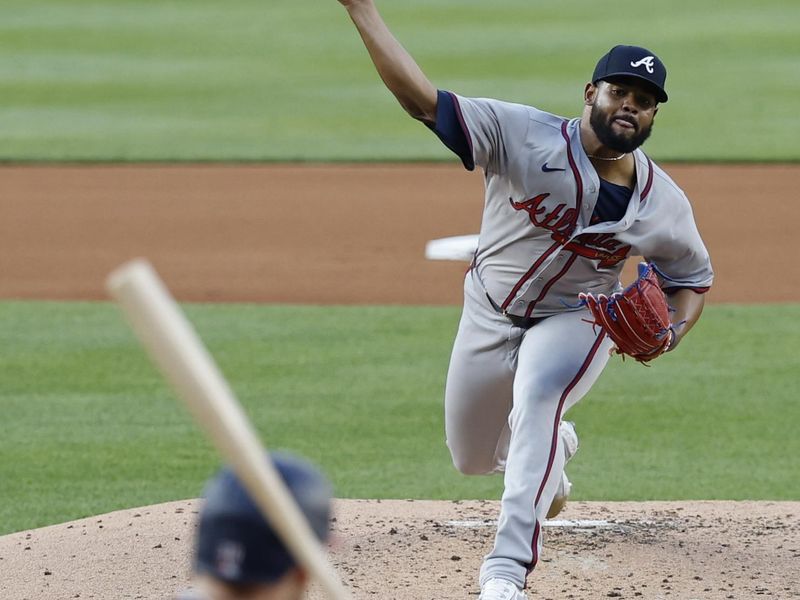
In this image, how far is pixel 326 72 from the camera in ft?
77.3

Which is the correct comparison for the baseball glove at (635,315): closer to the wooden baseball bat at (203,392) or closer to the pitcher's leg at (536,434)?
the pitcher's leg at (536,434)

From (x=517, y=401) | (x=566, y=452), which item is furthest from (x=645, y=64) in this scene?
(x=566, y=452)

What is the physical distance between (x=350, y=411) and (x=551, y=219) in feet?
10.1

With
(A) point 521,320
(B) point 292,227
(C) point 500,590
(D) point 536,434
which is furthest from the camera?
(B) point 292,227

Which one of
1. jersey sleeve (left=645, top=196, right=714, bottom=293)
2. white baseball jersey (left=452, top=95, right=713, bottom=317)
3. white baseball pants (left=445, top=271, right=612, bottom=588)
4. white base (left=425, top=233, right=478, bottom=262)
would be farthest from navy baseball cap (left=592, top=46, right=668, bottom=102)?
white base (left=425, top=233, right=478, bottom=262)

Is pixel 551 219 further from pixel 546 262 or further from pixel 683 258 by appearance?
pixel 683 258

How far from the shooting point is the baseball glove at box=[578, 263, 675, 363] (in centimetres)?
502

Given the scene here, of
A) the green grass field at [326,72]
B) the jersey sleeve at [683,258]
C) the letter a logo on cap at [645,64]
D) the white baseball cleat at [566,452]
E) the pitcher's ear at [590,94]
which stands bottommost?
the white baseball cleat at [566,452]

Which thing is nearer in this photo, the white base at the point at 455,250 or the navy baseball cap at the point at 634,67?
the navy baseball cap at the point at 634,67

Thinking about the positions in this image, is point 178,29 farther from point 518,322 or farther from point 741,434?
point 518,322

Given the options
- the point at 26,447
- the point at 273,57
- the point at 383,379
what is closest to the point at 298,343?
the point at 383,379

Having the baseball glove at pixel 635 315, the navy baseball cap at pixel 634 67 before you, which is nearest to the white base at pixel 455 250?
the baseball glove at pixel 635 315

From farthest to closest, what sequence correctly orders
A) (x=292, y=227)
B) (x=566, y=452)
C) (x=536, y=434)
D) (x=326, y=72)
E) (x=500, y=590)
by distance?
(x=326, y=72) → (x=292, y=227) → (x=566, y=452) → (x=536, y=434) → (x=500, y=590)

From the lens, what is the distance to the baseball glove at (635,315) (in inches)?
198
